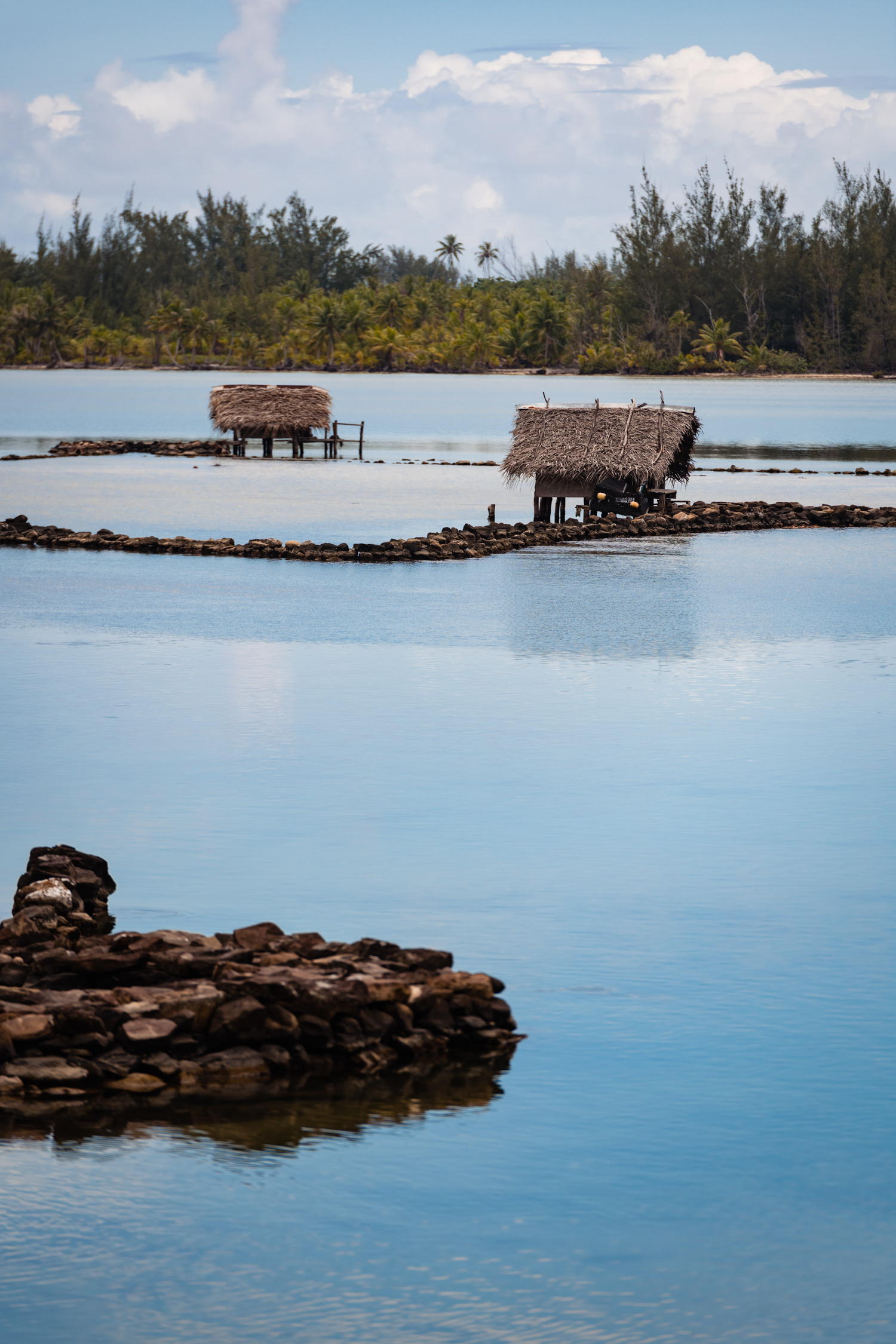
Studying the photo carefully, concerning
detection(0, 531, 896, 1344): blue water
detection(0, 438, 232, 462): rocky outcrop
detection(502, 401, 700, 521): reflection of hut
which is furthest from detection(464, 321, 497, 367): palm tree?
detection(0, 531, 896, 1344): blue water

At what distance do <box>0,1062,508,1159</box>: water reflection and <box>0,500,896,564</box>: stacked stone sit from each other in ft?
63.5

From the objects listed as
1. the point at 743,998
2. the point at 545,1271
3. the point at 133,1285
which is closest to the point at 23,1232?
the point at 133,1285

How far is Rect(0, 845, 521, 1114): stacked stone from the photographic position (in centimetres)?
668

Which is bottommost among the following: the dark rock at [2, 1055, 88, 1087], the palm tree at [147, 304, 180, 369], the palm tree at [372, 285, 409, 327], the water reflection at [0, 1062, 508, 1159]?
the water reflection at [0, 1062, 508, 1159]

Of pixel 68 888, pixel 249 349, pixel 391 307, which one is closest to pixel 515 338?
pixel 391 307

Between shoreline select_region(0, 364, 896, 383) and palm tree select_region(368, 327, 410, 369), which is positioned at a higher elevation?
palm tree select_region(368, 327, 410, 369)

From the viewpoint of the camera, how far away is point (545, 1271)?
5.45 metres

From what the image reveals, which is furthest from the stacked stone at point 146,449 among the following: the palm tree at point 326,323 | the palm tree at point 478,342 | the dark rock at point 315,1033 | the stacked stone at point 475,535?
the palm tree at point 478,342

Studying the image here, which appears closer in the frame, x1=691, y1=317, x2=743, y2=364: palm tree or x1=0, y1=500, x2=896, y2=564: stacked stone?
x1=0, y1=500, x2=896, y2=564: stacked stone

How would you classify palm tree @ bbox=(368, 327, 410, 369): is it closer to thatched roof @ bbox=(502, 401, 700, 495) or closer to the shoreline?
the shoreline

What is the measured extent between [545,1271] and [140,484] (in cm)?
3851

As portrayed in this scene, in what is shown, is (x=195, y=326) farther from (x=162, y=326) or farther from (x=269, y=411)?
(x=269, y=411)

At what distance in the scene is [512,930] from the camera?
8789 mm

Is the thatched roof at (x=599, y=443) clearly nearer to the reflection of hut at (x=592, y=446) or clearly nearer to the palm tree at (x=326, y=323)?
the reflection of hut at (x=592, y=446)
